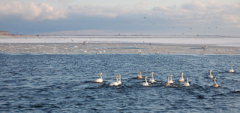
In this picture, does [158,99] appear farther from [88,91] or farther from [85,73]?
[85,73]

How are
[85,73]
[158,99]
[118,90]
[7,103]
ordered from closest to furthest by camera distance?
1. [7,103]
2. [158,99]
3. [118,90]
4. [85,73]

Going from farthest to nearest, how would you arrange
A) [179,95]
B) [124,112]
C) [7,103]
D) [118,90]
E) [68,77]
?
1. [68,77]
2. [118,90]
3. [179,95]
4. [7,103]
5. [124,112]

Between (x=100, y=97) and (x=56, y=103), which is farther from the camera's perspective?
(x=100, y=97)

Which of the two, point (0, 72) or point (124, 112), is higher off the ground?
point (0, 72)

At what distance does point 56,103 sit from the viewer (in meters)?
16.0

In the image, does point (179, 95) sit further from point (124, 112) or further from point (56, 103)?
point (56, 103)

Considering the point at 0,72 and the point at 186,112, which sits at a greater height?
the point at 0,72

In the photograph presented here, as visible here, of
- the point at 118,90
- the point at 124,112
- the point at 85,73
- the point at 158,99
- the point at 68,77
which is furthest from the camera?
the point at 85,73

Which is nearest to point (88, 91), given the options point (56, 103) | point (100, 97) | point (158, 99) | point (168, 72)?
point (100, 97)

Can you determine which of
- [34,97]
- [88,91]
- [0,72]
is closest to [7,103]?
[34,97]

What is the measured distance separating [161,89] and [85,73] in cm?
987

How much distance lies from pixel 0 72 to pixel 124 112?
18.2 meters

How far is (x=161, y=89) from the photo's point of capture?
20.0 m

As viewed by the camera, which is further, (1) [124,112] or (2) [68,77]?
(2) [68,77]
